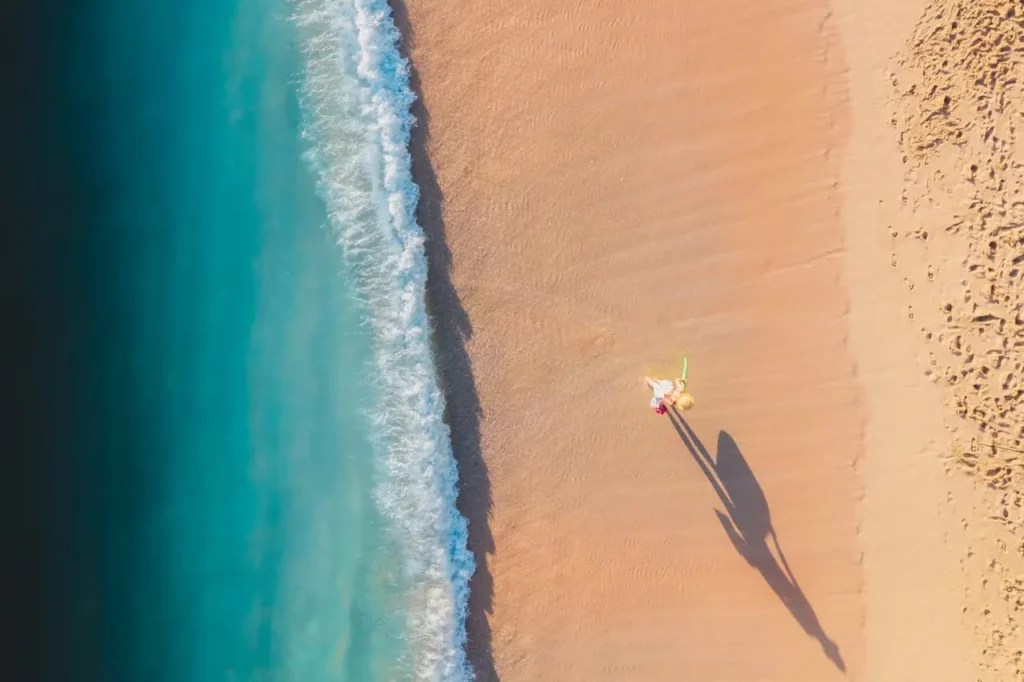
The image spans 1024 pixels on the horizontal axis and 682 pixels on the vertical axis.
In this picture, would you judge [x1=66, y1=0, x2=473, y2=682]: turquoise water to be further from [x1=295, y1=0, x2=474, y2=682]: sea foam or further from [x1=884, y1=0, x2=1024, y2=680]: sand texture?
[x1=884, y1=0, x2=1024, y2=680]: sand texture

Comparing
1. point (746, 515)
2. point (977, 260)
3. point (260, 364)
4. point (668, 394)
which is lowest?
point (746, 515)

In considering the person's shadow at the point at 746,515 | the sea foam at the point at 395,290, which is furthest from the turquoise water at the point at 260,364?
the person's shadow at the point at 746,515

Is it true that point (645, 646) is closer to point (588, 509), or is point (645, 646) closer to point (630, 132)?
point (588, 509)

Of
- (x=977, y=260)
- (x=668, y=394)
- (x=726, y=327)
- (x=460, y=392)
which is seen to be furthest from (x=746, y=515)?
(x=977, y=260)

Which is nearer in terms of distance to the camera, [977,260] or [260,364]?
[977,260]

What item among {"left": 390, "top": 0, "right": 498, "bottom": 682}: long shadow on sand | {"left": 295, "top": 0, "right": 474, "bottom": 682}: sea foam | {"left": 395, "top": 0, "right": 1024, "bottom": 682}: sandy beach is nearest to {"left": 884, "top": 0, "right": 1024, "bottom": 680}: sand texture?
{"left": 395, "top": 0, "right": 1024, "bottom": 682}: sandy beach

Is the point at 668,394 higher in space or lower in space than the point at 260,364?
lower

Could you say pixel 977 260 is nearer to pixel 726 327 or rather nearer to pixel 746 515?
pixel 726 327

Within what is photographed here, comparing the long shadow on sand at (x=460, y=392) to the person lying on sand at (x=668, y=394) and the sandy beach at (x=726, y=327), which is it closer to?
the sandy beach at (x=726, y=327)
